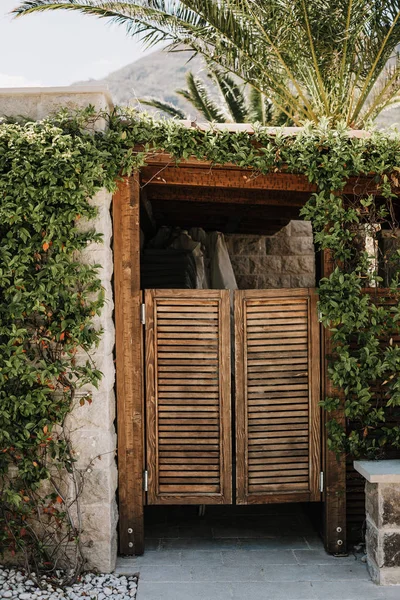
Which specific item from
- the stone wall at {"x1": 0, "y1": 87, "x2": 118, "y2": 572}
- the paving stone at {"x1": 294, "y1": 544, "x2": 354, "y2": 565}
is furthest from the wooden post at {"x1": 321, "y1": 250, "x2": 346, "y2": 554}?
the stone wall at {"x1": 0, "y1": 87, "x2": 118, "y2": 572}

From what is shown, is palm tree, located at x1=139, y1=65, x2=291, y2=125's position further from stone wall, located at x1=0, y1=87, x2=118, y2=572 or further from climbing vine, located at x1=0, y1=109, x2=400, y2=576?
stone wall, located at x1=0, y1=87, x2=118, y2=572

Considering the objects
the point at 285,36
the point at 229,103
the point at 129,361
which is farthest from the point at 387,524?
the point at 229,103

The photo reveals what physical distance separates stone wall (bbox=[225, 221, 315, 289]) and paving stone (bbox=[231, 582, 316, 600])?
214 inches

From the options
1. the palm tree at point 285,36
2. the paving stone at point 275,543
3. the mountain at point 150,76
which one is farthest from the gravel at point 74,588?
the mountain at point 150,76

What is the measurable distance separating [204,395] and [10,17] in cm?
487

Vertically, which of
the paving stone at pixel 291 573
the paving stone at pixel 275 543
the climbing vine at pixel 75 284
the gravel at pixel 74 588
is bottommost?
the paving stone at pixel 275 543

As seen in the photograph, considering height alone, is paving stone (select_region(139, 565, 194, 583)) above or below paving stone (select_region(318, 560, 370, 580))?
above

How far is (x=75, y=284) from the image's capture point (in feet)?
15.8

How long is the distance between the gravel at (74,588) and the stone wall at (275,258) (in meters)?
5.58

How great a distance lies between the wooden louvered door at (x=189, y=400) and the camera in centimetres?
530

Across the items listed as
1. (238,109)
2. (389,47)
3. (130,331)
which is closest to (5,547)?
(130,331)

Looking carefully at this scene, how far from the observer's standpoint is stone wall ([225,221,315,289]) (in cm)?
966

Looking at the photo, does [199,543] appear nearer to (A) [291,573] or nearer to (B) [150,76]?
(A) [291,573]

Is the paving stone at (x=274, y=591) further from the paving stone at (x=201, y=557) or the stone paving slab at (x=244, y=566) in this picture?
the paving stone at (x=201, y=557)
